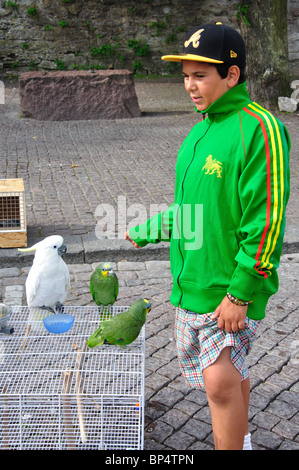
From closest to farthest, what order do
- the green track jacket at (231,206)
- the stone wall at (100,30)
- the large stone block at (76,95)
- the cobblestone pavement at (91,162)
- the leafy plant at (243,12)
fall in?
the green track jacket at (231,206)
the cobblestone pavement at (91,162)
the leafy plant at (243,12)
the large stone block at (76,95)
the stone wall at (100,30)

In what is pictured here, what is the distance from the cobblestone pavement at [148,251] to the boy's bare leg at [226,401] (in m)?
0.71

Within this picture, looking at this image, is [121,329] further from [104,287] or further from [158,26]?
[158,26]

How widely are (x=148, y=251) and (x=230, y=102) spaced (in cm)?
A: 339

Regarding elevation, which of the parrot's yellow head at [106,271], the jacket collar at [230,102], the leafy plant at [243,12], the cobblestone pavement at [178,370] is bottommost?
the cobblestone pavement at [178,370]

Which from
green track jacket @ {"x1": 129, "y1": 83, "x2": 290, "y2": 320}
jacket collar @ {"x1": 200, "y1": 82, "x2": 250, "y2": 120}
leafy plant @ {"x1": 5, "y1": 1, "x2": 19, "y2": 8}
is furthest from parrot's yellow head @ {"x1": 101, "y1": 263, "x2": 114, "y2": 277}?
leafy plant @ {"x1": 5, "y1": 1, "x2": 19, "y2": 8}

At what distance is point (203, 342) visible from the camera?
253 centimetres

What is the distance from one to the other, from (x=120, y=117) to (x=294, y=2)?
23.1 feet

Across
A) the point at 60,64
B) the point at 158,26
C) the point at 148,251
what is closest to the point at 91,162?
the point at 148,251

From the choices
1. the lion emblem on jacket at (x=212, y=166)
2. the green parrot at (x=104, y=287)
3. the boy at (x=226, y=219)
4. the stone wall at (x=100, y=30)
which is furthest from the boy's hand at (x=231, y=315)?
the stone wall at (x=100, y=30)

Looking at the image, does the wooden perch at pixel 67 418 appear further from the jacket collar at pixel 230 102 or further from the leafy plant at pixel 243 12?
the leafy plant at pixel 243 12

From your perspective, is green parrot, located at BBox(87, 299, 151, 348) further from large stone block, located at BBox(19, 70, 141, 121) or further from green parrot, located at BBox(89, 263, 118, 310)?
large stone block, located at BBox(19, 70, 141, 121)

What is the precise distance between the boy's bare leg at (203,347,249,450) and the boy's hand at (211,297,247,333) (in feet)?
0.40

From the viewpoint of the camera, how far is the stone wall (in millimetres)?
14688

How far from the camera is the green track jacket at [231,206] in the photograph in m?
2.29
